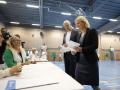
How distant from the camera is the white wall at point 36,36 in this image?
1712cm

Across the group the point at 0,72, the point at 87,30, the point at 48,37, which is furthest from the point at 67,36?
the point at 48,37

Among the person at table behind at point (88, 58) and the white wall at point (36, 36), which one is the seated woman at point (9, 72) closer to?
the person at table behind at point (88, 58)

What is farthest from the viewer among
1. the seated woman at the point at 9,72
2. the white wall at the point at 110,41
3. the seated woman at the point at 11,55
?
the white wall at the point at 110,41

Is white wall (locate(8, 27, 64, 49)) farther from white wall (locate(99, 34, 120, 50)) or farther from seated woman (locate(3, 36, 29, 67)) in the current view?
seated woman (locate(3, 36, 29, 67))

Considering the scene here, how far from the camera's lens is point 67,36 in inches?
122

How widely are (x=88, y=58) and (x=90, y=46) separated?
5.6 inches

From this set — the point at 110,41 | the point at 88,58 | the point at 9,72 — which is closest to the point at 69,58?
the point at 88,58

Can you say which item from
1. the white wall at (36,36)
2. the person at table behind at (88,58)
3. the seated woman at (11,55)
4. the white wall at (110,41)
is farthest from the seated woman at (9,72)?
the white wall at (110,41)

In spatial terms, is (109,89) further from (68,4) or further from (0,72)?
(68,4)

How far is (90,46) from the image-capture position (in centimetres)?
204

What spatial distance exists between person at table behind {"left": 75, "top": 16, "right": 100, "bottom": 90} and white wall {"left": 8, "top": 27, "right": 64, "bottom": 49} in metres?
15.5

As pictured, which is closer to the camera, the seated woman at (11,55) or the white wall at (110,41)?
the seated woman at (11,55)

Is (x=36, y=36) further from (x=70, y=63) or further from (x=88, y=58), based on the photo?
(x=88, y=58)

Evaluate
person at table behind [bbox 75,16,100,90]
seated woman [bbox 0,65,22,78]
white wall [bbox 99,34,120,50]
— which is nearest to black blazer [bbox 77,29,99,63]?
person at table behind [bbox 75,16,100,90]
